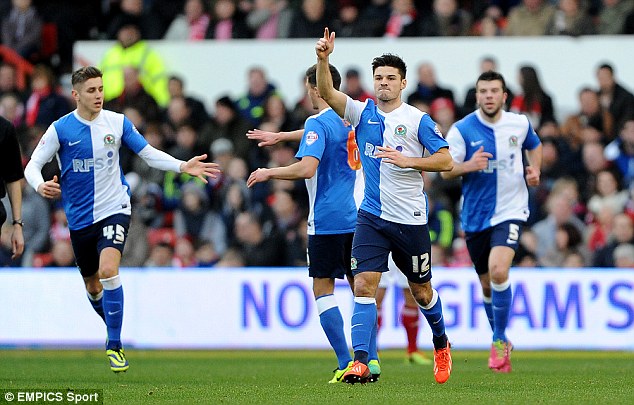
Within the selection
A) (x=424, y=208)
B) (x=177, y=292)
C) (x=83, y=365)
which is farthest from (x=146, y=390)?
(x=177, y=292)

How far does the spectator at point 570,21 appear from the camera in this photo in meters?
20.0

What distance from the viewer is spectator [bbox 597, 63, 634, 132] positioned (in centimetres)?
1912

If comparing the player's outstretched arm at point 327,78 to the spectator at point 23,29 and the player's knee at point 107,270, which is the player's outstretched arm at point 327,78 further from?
the spectator at point 23,29

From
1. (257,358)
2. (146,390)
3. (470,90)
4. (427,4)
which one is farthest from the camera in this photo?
(427,4)

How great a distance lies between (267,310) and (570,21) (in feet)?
22.2

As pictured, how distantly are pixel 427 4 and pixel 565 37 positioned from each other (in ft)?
8.96

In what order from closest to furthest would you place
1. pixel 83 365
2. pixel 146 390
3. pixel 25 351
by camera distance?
pixel 146 390
pixel 83 365
pixel 25 351

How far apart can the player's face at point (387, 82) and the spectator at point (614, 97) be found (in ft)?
30.5

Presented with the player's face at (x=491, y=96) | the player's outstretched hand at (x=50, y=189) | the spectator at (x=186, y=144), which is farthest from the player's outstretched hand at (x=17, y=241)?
the spectator at (x=186, y=144)

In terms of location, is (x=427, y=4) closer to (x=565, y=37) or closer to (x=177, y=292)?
(x=565, y=37)

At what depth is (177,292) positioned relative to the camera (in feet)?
58.0

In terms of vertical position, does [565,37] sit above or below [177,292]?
above

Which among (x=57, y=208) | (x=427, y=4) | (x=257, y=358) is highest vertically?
(x=427, y=4)

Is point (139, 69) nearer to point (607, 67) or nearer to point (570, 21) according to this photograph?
point (570, 21)
